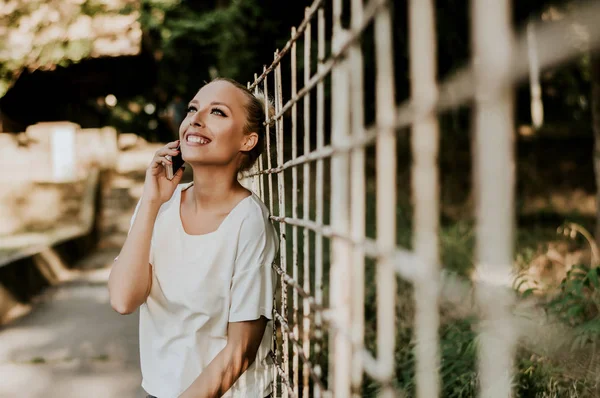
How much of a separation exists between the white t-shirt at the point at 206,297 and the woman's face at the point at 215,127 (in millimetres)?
199

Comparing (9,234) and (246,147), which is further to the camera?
(9,234)

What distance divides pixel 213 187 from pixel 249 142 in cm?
21

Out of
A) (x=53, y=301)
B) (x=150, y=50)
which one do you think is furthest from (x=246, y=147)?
(x=150, y=50)

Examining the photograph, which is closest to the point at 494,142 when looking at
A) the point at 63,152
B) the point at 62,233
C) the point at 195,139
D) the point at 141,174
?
the point at 195,139

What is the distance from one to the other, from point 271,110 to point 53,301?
14.9ft

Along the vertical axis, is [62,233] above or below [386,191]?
below

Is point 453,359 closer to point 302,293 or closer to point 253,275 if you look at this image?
point 253,275

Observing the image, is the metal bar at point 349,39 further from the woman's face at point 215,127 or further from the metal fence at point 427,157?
the woman's face at point 215,127

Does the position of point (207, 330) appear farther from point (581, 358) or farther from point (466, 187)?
point (466, 187)

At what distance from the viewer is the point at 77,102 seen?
14164 millimetres

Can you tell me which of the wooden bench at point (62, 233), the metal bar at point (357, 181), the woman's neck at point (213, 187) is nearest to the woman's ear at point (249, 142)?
the woman's neck at point (213, 187)

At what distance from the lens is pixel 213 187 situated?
227 cm

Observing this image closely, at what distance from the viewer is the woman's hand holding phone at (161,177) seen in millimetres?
2273

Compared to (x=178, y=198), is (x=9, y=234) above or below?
below
